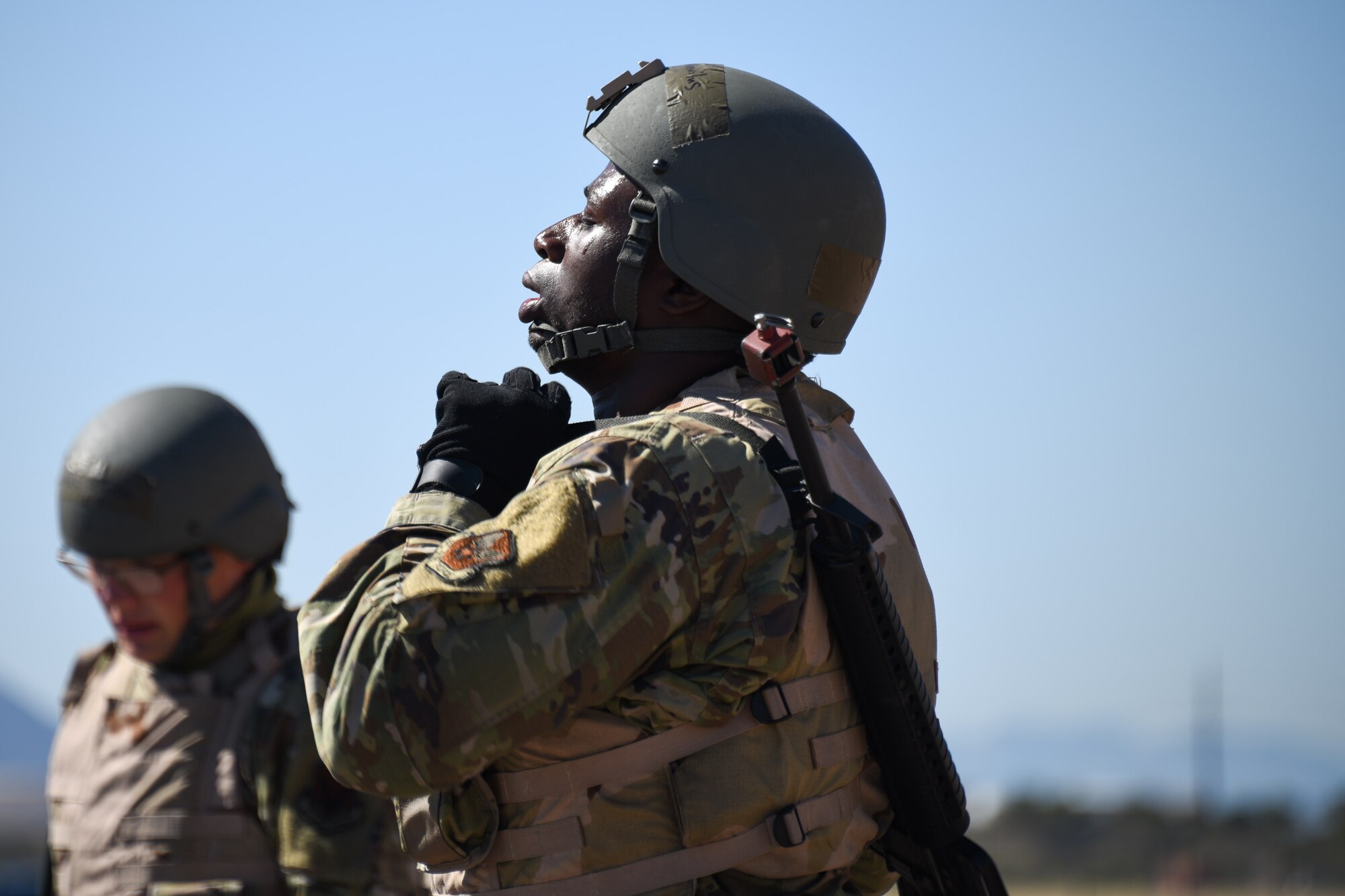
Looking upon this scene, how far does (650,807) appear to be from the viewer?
305 centimetres

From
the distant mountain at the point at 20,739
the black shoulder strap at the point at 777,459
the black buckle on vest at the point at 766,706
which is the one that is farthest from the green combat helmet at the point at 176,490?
the black buckle on vest at the point at 766,706

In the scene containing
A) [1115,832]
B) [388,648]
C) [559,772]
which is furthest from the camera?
[1115,832]

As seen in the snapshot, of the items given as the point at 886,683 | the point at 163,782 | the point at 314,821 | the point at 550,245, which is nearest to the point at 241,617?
the point at 163,782

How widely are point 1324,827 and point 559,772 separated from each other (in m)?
35.7

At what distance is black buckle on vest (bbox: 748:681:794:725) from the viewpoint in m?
3.10

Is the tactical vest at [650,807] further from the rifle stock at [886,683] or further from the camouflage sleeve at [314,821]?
the camouflage sleeve at [314,821]

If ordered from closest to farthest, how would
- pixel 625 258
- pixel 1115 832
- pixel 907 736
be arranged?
pixel 907 736 < pixel 625 258 < pixel 1115 832

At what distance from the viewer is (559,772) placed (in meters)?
3.05

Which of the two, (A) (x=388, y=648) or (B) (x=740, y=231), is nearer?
(A) (x=388, y=648)

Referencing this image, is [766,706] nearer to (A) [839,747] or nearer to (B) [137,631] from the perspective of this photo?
(A) [839,747]

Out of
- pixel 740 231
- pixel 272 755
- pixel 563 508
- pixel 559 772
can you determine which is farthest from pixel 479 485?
pixel 272 755

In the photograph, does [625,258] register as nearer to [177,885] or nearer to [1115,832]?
[177,885]

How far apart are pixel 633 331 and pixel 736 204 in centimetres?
39

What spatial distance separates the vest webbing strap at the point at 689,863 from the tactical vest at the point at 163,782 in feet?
6.83
